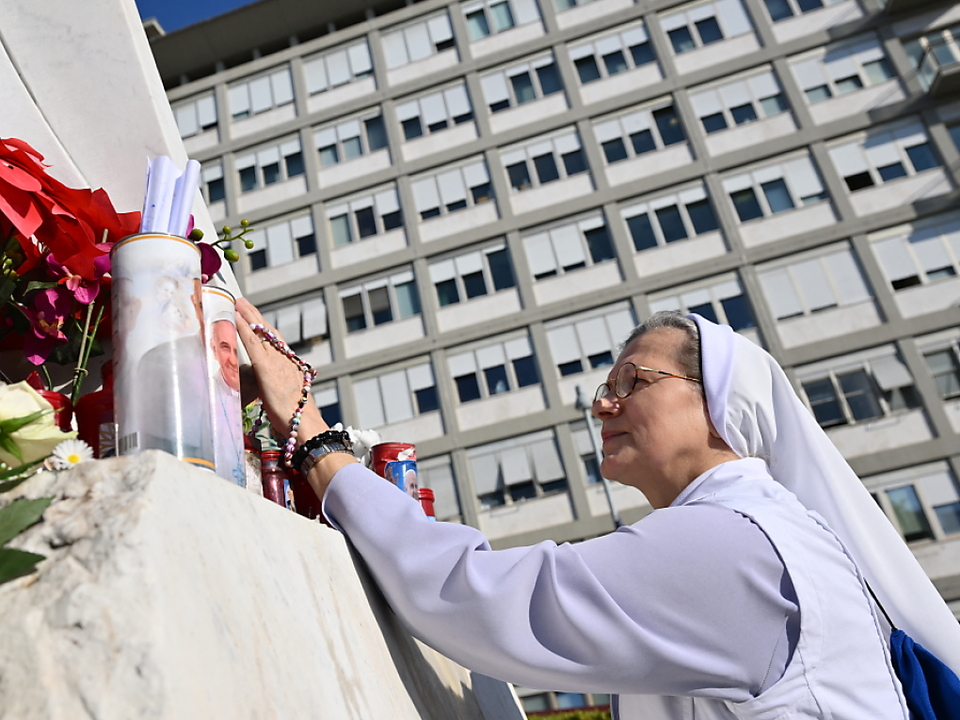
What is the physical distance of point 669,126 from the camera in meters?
17.9

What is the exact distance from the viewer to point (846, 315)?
15.8 m

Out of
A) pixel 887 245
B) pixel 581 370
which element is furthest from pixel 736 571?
pixel 887 245

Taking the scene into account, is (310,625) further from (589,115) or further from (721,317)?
(589,115)

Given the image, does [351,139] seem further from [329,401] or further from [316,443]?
[316,443]

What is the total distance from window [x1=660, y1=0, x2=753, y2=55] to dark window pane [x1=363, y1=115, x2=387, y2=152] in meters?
7.34

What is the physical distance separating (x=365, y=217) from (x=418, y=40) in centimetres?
510

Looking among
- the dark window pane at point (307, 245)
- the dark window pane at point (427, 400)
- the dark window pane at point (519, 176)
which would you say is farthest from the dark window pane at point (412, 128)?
the dark window pane at point (427, 400)

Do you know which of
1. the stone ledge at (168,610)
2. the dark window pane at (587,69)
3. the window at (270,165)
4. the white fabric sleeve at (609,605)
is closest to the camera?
the stone ledge at (168,610)

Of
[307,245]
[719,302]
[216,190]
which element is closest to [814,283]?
[719,302]

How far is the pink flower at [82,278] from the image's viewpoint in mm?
1181

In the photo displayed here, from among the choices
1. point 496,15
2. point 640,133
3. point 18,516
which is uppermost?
point 496,15

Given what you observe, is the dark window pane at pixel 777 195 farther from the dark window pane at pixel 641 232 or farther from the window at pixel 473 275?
the window at pixel 473 275

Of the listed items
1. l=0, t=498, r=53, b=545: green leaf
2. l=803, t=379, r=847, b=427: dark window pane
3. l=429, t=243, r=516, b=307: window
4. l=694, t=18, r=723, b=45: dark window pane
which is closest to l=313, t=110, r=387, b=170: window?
l=429, t=243, r=516, b=307: window

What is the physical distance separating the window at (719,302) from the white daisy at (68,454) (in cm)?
1596
